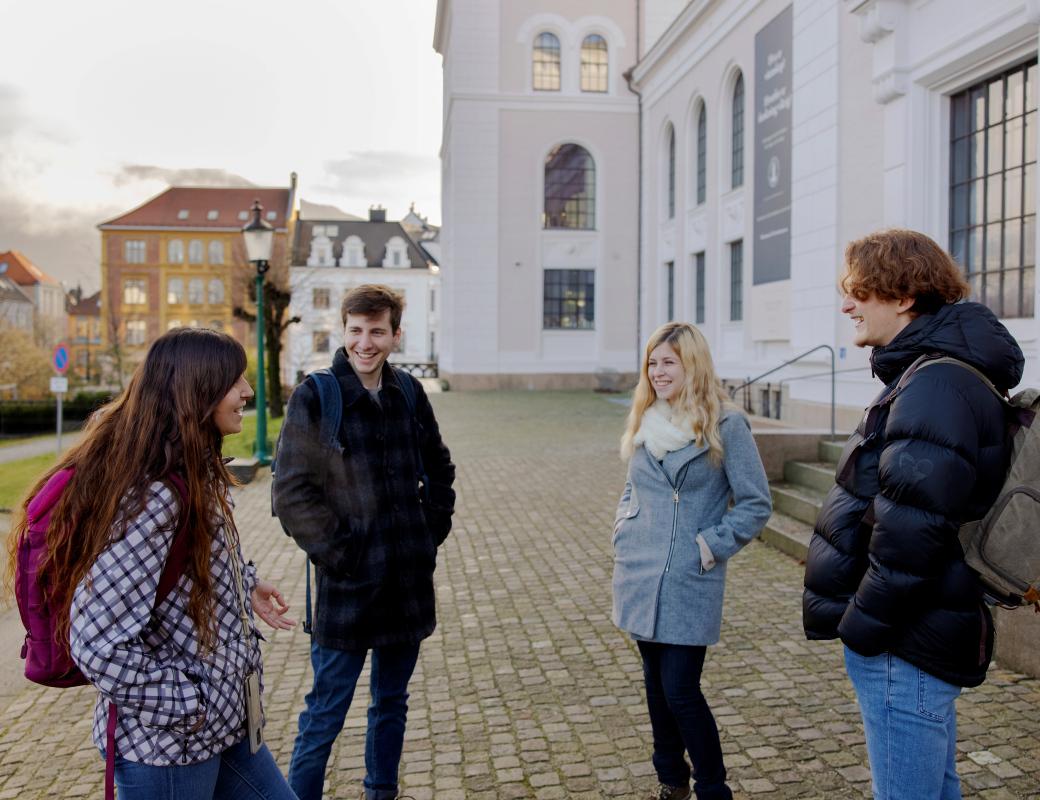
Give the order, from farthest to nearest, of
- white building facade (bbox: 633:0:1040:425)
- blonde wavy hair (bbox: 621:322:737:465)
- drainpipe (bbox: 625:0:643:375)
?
drainpipe (bbox: 625:0:643:375) < white building facade (bbox: 633:0:1040:425) < blonde wavy hair (bbox: 621:322:737:465)

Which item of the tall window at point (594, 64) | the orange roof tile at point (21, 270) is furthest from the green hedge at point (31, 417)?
the orange roof tile at point (21, 270)

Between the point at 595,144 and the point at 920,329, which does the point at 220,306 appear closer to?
the point at 595,144

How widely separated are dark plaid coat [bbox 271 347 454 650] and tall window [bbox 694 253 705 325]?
22.3m

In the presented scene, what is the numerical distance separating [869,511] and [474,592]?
5070 mm

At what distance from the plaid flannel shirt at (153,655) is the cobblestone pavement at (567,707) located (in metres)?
1.91

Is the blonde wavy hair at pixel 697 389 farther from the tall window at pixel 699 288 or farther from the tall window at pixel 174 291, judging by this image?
the tall window at pixel 174 291

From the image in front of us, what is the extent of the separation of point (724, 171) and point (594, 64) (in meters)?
11.7

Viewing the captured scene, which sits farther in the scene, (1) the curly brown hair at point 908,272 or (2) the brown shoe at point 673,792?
(2) the brown shoe at point 673,792

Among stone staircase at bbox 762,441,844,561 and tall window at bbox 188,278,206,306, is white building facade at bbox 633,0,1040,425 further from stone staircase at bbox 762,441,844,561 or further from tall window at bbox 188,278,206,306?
tall window at bbox 188,278,206,306

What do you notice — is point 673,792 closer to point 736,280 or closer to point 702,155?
point 736,280

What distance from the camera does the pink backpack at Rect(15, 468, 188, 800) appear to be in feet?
6.49

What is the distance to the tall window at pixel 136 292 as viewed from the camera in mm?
76750

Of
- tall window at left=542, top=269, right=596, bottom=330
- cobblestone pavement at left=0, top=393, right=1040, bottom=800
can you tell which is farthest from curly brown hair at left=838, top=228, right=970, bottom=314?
tall window at left=542, top=269, right=596, bottom=330

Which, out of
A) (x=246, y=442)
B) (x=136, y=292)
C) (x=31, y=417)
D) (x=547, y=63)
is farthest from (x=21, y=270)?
(x=246, y=442)
